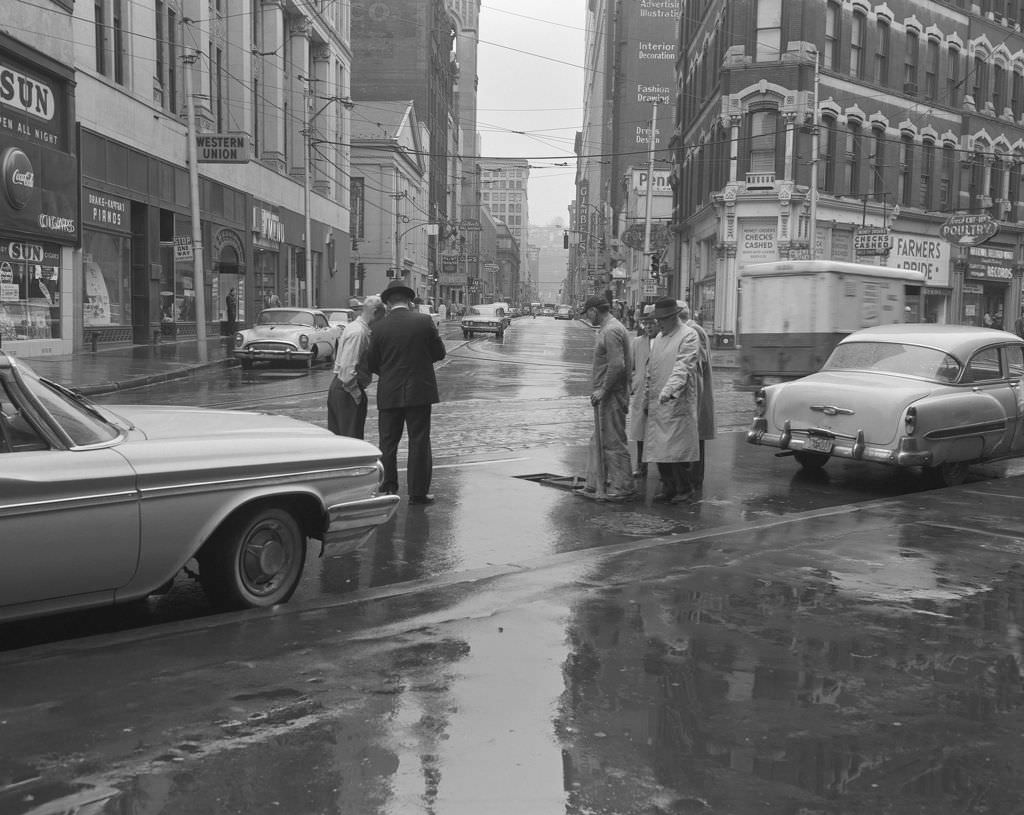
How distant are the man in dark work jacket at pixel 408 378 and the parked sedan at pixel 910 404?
12.8 ft

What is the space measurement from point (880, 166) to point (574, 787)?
42.4 metres

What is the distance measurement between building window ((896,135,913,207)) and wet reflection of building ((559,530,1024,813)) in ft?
130

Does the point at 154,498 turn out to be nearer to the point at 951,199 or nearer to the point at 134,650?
the point at 134,650

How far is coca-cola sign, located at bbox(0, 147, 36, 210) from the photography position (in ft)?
72.6

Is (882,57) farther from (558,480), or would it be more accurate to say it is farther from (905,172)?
(558,480)

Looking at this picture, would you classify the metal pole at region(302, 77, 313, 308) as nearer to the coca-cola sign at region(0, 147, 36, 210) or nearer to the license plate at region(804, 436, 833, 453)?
the coca-cola sign at region(0, 147, 36, 210)

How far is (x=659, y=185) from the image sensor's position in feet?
262

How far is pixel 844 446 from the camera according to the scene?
9.99 m

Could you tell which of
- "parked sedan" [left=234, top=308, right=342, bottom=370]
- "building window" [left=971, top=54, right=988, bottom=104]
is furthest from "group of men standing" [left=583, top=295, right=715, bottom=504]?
"building window" [left=971, top=54, right=988, bottom=104]

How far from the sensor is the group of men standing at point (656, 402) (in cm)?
884

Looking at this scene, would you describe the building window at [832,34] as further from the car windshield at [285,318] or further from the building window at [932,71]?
the car windshield at [285,318]

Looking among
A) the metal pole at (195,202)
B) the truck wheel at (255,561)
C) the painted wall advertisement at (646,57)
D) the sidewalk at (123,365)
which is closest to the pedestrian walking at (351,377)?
the truck wheel at (255,561)

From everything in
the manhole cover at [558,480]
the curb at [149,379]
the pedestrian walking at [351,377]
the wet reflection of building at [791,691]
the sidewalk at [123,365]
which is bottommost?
the wet reflection of building at [791,691]

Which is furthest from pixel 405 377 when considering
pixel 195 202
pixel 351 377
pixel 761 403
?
pixel 195 202
